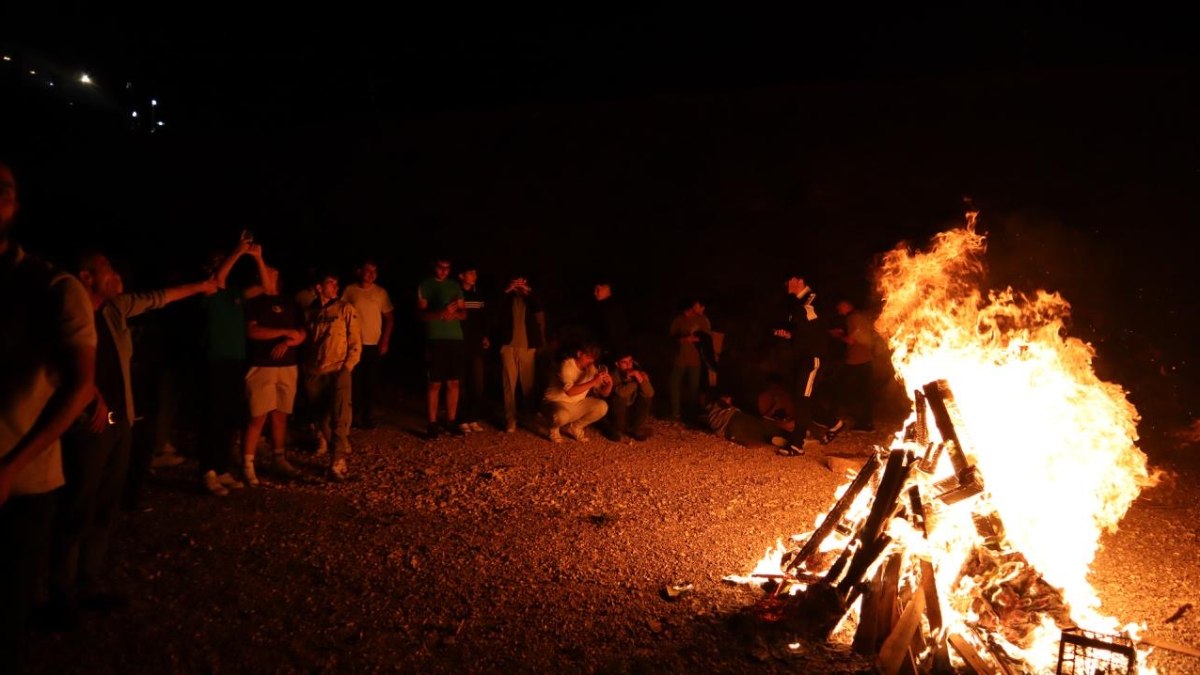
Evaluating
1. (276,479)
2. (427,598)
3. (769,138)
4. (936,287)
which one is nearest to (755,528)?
(427,598)

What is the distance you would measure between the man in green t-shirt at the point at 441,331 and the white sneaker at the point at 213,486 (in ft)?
9.12

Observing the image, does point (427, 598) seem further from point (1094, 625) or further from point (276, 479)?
point (1094, 625)

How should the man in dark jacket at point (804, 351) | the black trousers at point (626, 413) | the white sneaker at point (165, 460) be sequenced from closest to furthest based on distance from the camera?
the white sneaker at point (165, 460), the man in dark jacket at point (804, 351), the black trousers at point (626, 413)

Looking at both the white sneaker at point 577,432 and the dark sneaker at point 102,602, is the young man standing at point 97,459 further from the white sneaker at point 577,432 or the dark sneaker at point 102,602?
the white sneaker at point 577,432

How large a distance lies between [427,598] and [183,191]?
65.7 ft

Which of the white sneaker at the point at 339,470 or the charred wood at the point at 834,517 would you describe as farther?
the white sneaker at the point at 339,470

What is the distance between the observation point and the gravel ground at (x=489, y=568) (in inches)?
170

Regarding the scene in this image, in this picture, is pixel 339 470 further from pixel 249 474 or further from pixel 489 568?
pixel 489 568

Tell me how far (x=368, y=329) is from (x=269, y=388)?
242cm

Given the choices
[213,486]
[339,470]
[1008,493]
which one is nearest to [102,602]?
[213,486]

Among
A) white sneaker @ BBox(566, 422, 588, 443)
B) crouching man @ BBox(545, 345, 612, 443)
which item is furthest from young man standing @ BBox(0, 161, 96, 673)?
white sneaker @ BBox(566, 422, 588, 443)

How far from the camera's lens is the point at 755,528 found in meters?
6.68

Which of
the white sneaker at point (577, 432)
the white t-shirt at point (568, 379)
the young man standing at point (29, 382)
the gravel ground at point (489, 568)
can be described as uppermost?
the young man standing at point (29, 382)

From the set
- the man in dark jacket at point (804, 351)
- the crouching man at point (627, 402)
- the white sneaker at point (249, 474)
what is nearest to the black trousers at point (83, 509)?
the white sneaker at point (249, 474)
